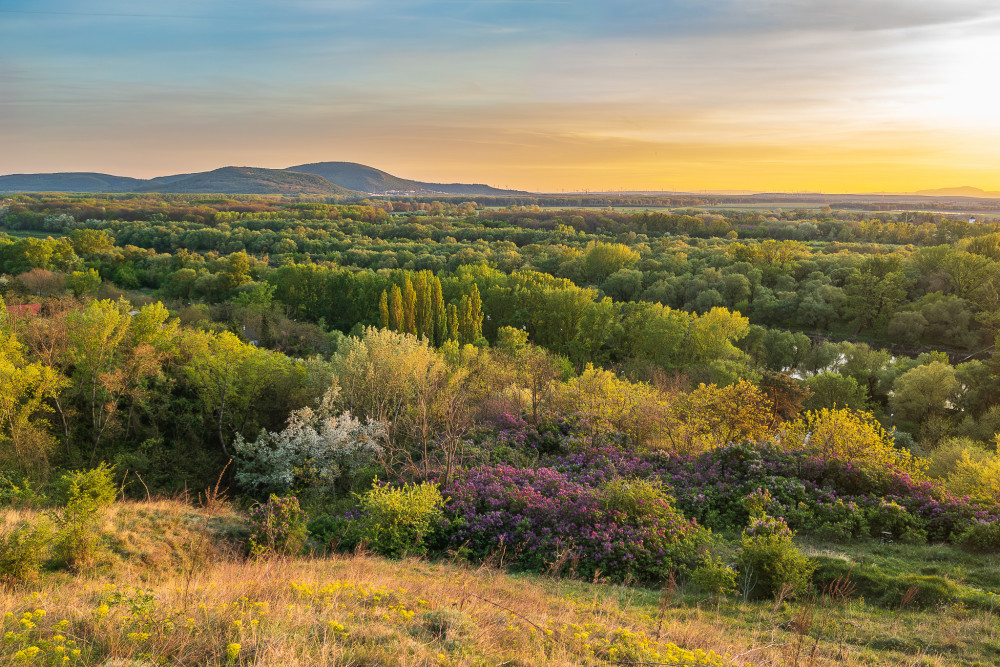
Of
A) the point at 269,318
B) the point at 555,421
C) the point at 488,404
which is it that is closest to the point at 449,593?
the point at 555,421

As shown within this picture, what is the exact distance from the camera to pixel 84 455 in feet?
81.2

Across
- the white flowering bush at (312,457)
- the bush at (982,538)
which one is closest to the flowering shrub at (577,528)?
the white flowering bush at (312,457)

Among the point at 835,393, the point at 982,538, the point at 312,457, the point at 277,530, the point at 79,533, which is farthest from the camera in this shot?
the point at 835,393

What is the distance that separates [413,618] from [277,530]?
23.7 ft

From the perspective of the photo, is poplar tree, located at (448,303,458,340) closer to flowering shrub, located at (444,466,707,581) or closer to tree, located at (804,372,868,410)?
tree, located at (804,372,868,410)

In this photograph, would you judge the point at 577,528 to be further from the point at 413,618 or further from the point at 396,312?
the point at 396,312

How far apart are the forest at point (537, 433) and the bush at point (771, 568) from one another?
A: 0.06 m

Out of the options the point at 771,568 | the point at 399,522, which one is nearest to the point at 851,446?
the point at 771,568

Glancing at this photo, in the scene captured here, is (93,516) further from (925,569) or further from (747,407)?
(747,407)

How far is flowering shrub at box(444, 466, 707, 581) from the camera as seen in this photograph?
13.4m

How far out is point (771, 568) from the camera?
37.9ft

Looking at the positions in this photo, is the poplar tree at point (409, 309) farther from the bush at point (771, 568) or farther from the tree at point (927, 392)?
the bush at point (771, 568)

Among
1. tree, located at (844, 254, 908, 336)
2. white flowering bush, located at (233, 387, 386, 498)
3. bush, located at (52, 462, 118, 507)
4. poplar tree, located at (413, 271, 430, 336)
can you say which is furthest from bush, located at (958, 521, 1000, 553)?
tree, located at (844, 254, 908, 336)

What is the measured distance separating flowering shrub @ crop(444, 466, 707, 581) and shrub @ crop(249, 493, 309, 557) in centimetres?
402
